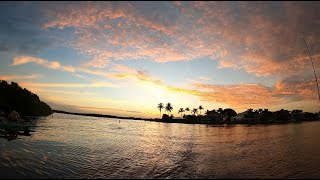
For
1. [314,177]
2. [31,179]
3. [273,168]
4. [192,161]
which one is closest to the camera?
[31,179]

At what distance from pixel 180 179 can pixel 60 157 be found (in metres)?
12.2

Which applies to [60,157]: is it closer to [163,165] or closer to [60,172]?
[60,172]

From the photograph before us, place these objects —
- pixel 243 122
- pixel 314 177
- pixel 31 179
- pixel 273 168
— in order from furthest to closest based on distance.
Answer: pixel 243 122
pixel 273 168
pixel 314 177
pixel 31 179

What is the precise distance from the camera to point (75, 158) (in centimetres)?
2375

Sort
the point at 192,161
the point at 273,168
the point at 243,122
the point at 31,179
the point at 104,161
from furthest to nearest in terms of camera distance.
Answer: the point at 243,122
the point at 192,161
the point at 104,161
the point at 273,168
the point at 31,179

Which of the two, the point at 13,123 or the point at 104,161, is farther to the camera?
the point at 13,123

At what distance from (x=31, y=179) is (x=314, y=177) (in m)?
18.6

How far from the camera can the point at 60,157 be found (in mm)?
23641

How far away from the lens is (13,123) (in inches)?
1873

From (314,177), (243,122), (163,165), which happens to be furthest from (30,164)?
(243,122)

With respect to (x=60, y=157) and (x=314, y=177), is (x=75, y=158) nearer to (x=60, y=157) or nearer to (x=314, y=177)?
(x=60, y=157)

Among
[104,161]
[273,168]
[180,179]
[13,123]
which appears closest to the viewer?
[180,179]

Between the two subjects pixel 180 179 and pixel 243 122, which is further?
pixel 243 122

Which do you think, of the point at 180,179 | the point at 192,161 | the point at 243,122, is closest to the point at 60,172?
the point at 180,179
